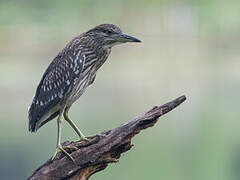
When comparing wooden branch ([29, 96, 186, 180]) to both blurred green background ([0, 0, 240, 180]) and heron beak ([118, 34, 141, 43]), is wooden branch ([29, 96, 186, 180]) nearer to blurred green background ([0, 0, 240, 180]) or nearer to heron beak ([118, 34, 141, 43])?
heron beak ([118, 34, 141, 43])

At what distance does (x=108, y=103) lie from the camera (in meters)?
18.9

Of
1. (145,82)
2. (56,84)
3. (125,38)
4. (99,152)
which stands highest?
(125,38)

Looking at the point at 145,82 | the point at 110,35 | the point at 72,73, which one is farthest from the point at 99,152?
the point at 145,82

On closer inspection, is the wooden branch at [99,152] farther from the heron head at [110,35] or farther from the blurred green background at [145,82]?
the blurred green background at [145,82]

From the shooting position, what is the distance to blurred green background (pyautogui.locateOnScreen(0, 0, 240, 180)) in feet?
50.1

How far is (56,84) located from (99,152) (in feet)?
3.50

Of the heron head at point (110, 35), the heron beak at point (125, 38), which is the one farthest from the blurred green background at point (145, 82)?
the heron beak at point (125, 38)

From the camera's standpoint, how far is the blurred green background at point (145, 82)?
50.1 ft

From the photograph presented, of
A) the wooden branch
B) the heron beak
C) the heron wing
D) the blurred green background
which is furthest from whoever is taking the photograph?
the blurred green background

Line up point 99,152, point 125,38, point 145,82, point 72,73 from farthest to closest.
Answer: point 145,82 < point 72,73 < point 125,38 < point 99,152

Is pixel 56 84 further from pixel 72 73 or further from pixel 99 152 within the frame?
pixel 99 152

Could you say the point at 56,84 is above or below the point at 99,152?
above

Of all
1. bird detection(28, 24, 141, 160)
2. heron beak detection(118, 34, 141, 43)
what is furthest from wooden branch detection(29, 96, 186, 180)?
heron beak detection(118, 34, 141, 43)

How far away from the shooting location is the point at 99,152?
682 cm
